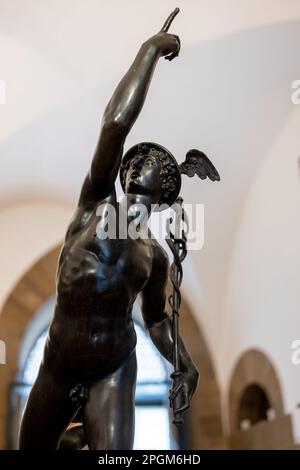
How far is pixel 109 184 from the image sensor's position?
7.28 feet

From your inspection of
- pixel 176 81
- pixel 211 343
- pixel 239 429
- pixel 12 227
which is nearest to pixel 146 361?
pixel 211 343

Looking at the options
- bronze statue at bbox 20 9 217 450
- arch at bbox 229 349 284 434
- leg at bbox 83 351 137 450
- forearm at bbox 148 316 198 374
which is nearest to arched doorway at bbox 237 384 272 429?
arch at bbox 229 349 284 434

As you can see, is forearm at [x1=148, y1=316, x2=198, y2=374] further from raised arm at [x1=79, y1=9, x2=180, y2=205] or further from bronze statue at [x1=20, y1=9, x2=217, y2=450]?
raised arm at [x1=79, y1=9, x2=180, y2=205]

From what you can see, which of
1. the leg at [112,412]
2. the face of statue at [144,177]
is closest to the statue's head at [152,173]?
the face of statue at [144,177]

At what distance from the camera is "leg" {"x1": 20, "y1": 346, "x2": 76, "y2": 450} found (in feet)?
7.49

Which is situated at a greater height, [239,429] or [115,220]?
[239,429]

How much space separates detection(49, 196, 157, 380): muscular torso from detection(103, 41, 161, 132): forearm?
13.3 inches

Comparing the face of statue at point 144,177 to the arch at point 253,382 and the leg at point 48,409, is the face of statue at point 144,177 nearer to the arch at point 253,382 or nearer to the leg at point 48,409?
the leg at point 48,409

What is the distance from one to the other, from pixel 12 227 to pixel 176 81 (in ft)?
10.2

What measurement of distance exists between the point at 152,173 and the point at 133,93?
1.29 feet

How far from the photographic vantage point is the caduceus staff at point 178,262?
7.53ft
